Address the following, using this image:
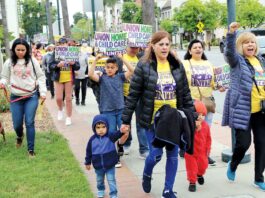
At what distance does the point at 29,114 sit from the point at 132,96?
247 cm

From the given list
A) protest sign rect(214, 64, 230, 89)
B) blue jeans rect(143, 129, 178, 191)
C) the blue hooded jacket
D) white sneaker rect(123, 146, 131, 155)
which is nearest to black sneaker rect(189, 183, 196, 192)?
blue jeans rect(143, 129, 178, 191)

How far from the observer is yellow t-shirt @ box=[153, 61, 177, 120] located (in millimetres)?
4941

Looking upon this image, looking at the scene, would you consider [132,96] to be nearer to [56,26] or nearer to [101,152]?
[101,152]

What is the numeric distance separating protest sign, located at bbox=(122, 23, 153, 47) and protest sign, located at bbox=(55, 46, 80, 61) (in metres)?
3.12

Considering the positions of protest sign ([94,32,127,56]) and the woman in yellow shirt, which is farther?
protest sign ([94,32,127,56])

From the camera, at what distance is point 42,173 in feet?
20.4

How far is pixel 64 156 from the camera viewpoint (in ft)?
23.2

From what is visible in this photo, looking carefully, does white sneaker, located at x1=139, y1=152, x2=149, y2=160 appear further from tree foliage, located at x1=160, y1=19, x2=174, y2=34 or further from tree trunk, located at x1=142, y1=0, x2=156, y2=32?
tree foliage, located at x1=160, y1=19, x2=174, y2=34

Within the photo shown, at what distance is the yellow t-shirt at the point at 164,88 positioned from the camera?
4.94m

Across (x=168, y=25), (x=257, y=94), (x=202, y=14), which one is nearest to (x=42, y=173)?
(x=257, y=94)

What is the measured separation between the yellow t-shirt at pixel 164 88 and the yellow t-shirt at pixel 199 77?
1.21m

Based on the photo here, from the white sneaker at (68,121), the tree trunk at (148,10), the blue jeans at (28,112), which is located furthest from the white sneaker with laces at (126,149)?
the tree trunk at (148,10)

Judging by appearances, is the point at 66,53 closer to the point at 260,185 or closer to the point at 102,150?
the point at 102,150

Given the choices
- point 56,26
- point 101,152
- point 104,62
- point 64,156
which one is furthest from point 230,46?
point 56,26
